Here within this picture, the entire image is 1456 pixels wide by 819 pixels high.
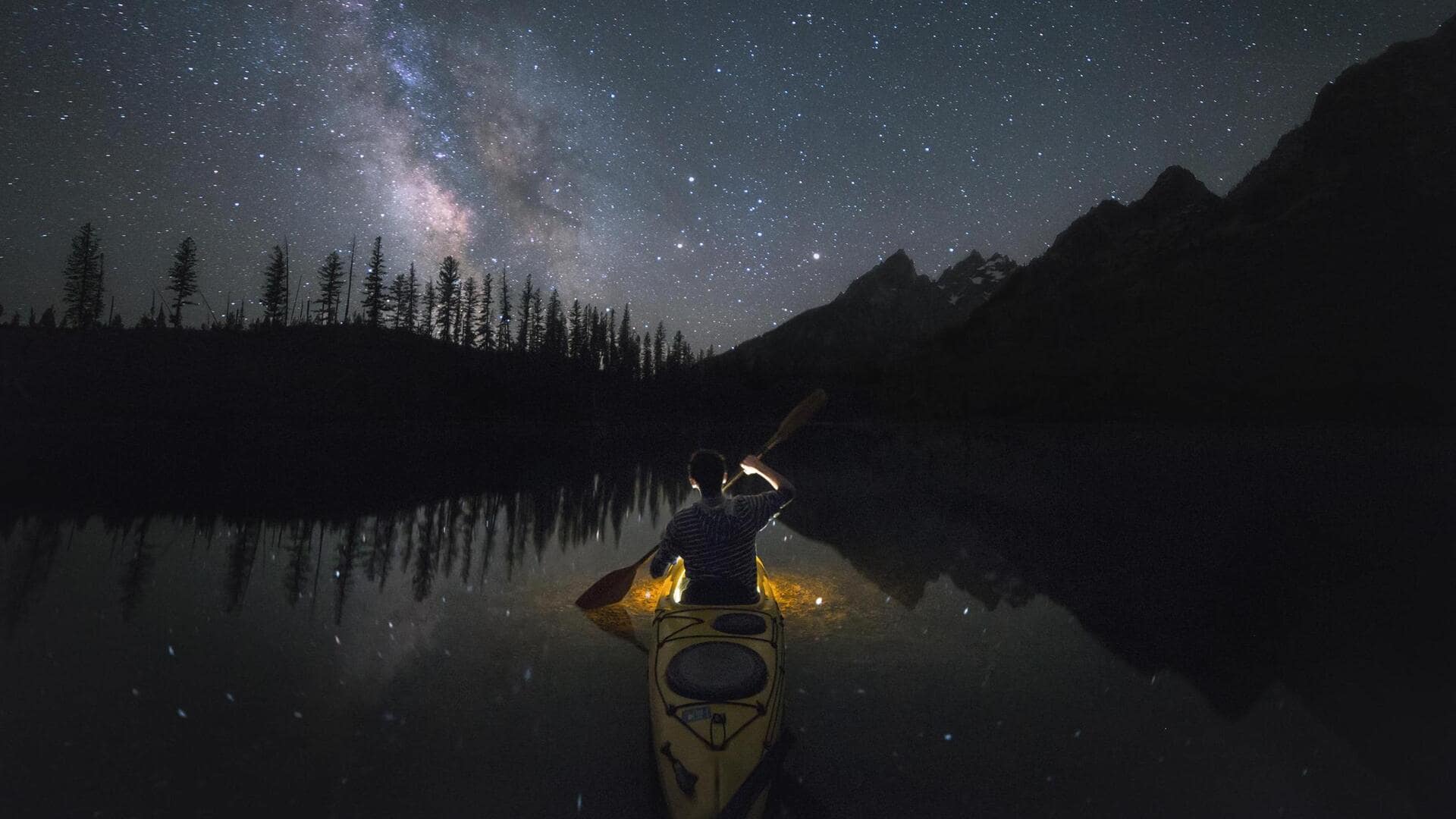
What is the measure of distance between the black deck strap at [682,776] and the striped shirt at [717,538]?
1.71m

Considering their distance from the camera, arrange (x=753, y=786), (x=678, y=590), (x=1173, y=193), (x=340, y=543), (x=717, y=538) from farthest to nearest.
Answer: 1. (x=1173, y=193)
2. (x=340, y=543)
3. (x=678, y=590)
4. (x=717, y=538)
5. (x=753, y=786)

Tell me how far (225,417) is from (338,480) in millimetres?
39701

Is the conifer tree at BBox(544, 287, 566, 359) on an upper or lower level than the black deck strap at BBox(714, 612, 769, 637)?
upper

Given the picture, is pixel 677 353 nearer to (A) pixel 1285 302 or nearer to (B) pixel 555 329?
(B) pixel 555 329

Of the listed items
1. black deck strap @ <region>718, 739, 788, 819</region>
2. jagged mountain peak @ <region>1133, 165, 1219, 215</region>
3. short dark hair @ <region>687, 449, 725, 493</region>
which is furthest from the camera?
jagged mountain peak @ <region>1133, 165, 1219, 215</region>

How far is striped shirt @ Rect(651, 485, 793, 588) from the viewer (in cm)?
527

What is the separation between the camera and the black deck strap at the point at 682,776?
3.53m

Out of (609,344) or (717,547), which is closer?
(717,547)

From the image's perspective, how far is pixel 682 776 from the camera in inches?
141

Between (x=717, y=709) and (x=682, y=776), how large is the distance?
411mm

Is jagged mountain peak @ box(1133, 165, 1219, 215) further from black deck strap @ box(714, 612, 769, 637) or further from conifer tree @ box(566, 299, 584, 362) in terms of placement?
black deck strap @ box(714, 612, 769, 637)

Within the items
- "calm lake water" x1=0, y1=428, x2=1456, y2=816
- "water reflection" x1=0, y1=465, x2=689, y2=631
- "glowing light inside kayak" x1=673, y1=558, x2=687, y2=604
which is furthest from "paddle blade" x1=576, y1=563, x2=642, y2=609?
"glowing light inside kayak" x1=673, y1=558, x2=687, y2=604

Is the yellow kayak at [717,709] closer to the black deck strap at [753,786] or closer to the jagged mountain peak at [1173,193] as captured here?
the black deck strap at [753,786]

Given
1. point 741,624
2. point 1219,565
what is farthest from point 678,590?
point 1219,565
